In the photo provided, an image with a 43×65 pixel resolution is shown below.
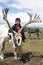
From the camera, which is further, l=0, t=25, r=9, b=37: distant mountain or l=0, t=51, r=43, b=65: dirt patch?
l=0, t=25, r=9, b=37: distant mountain

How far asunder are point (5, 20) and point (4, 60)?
6.31ft

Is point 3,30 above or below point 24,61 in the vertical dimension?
above

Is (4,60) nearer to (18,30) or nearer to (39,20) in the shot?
(18,30)

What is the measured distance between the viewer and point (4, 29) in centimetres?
1263

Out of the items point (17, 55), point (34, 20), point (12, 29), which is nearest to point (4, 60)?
point (17, 55)

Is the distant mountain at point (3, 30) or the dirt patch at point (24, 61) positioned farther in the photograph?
the distant mountain at point (3, 30)

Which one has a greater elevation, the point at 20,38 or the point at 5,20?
the point at 5,20

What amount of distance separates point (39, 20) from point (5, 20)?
1649 millimetres

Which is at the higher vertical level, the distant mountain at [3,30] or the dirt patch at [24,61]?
the distant mountain at [3,30]

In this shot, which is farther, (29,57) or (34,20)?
(29,57)

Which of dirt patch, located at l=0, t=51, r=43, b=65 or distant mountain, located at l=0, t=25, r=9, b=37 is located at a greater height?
distant mountain, located at l=0, t=25, r=9, b=37

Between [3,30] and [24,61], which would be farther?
[3,30]

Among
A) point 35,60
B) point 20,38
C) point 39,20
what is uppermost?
point 39,20

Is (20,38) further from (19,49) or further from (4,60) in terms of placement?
(4,60)
